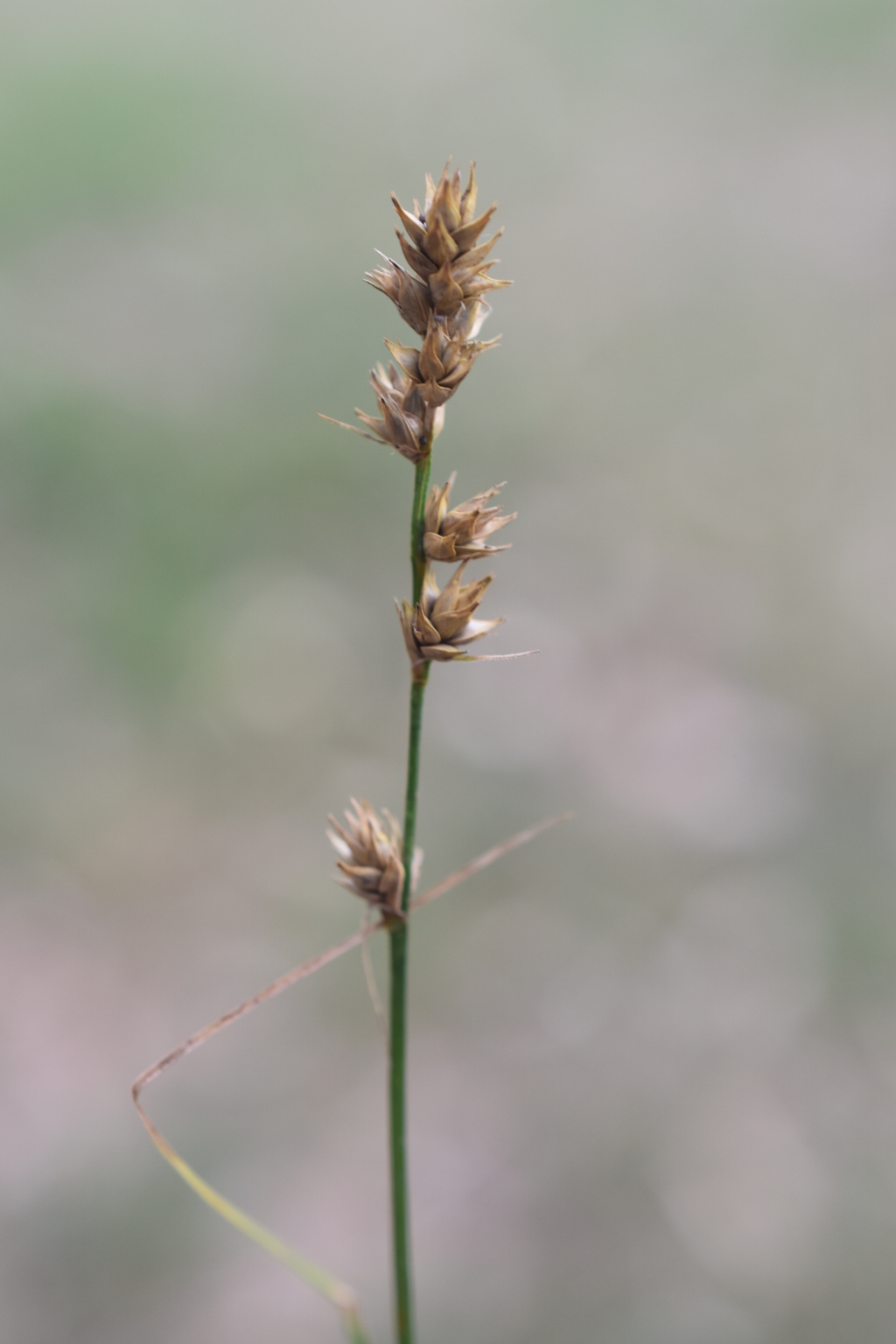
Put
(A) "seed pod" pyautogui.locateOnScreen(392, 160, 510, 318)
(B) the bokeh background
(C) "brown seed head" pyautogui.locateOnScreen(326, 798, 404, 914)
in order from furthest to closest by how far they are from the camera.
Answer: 1. (B) the bokeh background
2. (C) "brown seed head" pyautogui.locateOnScreen(326, 798, 404, 914)
3. (A) "seed pod" pyautogui.locateOnScreen(392, 160, 510, 318)

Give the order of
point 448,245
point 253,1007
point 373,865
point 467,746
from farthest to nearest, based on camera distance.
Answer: point 467,746 → point 253,1007 → point 373,865 → point 448,245

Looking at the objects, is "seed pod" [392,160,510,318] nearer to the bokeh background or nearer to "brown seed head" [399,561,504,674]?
"brown seed head" [399,561,504,674]

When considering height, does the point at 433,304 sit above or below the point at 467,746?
above

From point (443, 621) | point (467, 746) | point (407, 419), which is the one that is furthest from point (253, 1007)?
point (467, 746)

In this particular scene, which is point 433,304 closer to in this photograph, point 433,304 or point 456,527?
point 433,304

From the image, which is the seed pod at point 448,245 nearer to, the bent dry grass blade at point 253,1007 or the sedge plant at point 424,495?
the sedge plant at point 424,495

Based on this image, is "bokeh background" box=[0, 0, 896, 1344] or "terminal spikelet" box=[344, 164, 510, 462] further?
"bokeh background" box=[0, 0, 896, 1344]

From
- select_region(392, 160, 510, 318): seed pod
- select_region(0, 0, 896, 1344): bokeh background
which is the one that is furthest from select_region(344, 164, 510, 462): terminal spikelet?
select_region(0, 0, 896, 1344): bokeh background

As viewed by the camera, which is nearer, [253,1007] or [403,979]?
[403,979]

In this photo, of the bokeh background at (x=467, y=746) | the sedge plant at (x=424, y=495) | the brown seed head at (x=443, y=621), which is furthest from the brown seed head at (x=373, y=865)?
the bokeh background at (x=467, y=746)
